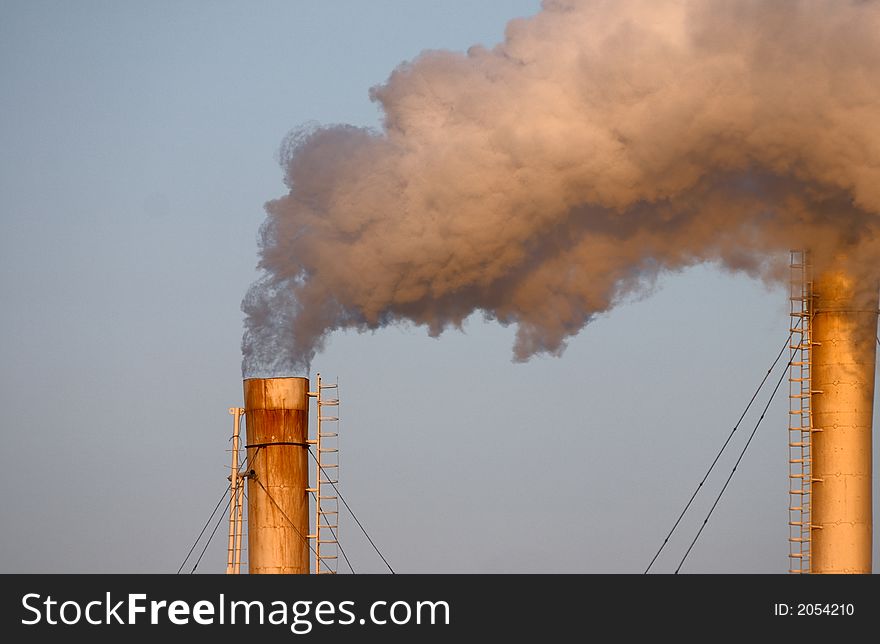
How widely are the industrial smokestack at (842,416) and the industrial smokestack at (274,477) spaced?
964 cm

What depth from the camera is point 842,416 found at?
3216 centimetres

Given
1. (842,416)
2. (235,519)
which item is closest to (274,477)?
(235,519)

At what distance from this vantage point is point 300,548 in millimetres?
35125

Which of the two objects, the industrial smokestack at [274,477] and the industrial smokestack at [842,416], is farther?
the industrial smokestack at [274,477]

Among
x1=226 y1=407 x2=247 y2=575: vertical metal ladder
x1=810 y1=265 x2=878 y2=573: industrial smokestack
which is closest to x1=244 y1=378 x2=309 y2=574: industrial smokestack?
x1=226 y1=407 x2=247 y2=575: vertical metal ladder

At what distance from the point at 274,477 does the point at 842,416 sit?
34.5 feet

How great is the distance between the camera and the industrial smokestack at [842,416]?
3209 centimetres

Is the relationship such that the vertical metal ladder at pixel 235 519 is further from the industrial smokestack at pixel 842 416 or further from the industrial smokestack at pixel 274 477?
the industrial smokestack at pixel 842 416

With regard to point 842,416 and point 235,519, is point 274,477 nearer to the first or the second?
point 235,519

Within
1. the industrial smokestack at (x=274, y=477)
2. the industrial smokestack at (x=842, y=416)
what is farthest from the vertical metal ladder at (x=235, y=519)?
the industrial smokestack at (x=842, y=416)

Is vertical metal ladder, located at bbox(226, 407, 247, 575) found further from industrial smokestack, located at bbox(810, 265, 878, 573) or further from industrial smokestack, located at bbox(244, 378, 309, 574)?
industrial smokestack, located at bbox(810, 265, 878, 573)
